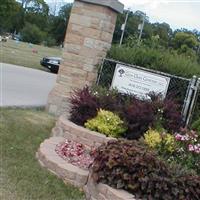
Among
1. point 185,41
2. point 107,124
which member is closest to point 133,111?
point 107,124

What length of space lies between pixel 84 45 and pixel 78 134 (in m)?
3.64

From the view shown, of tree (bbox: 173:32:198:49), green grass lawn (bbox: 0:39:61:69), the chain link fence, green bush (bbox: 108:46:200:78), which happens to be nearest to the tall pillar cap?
green bush (bbox: 108:46:200:78)

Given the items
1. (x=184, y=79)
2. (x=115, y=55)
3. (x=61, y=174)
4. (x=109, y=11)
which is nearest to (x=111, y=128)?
(x=61, y=174)

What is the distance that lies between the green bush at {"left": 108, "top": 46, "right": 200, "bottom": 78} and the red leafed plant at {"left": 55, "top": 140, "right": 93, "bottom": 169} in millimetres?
2901

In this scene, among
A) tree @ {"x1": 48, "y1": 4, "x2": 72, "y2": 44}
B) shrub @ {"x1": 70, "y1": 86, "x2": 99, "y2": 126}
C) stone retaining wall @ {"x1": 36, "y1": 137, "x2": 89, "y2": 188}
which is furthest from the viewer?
tree @ {"x1": 48, "y1": 4, "x2": 72, "y2": 44}

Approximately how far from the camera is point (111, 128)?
7340 mm

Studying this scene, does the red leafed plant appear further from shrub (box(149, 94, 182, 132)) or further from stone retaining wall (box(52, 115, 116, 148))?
shrub (box(149, 94, 182, 132))

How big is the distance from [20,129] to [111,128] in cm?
195

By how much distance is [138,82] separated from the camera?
923 centimetres

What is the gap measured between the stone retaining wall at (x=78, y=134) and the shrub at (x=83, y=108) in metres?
0.21

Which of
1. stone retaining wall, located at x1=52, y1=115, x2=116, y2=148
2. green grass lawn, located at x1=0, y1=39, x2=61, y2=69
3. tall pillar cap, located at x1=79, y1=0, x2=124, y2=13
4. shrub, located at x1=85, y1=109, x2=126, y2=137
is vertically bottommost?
green grass lawn, located at x1=0, y1=39, x2=61, y2=69

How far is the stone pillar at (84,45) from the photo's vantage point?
33.9 feet

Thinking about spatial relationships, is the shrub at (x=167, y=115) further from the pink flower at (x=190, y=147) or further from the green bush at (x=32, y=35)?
the green bush at (x=32, y=35)

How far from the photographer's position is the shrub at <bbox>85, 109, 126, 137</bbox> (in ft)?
24.1
